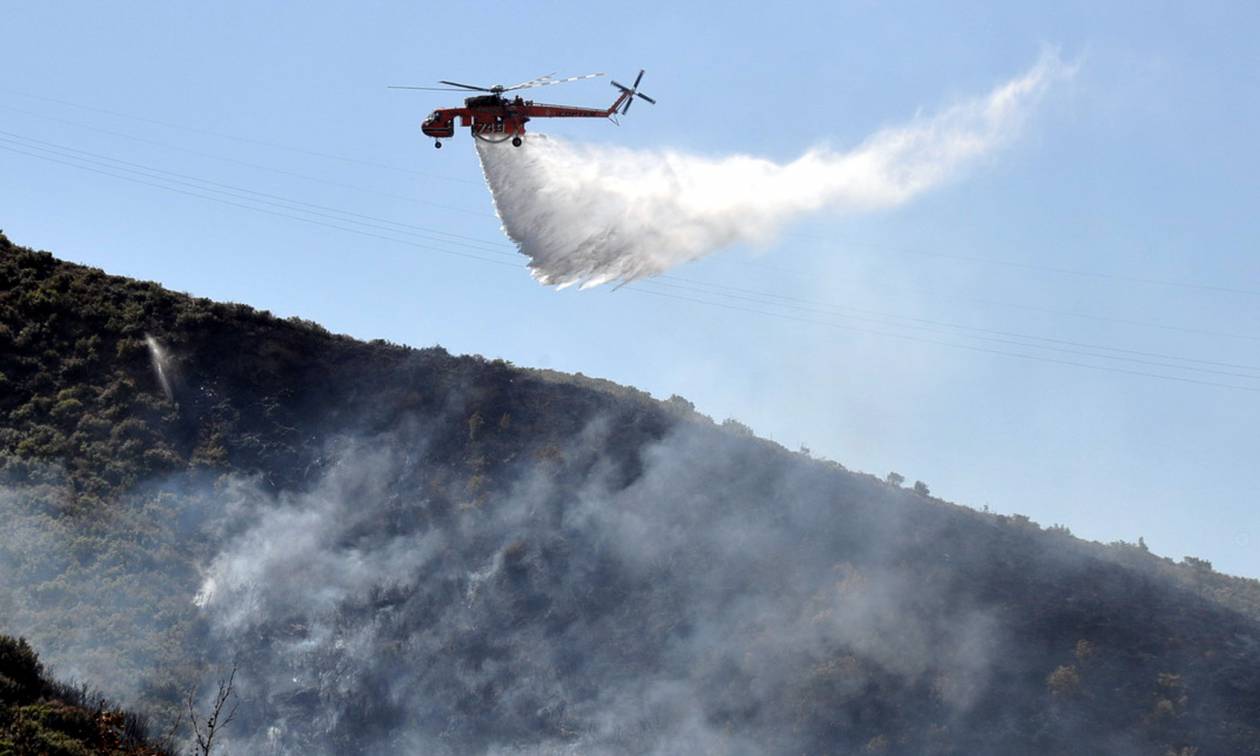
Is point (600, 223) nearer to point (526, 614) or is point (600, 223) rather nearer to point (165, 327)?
point (526, 614)

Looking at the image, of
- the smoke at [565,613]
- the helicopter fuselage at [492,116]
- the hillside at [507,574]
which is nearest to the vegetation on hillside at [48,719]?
the hillside at [507,574]

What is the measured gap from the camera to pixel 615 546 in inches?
2418

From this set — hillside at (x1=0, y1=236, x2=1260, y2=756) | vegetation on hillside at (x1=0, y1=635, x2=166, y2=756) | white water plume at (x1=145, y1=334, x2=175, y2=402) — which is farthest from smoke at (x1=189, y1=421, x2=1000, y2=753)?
vegetation on hillside at (x1=0, y1=635, x2=166, y2=756)

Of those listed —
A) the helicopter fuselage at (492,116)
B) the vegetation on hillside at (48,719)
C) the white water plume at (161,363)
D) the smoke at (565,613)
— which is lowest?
the vegetation on hillside at (48,719)

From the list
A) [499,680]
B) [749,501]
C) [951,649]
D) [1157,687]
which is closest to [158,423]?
[499,680]

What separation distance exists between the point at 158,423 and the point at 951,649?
40.5 m

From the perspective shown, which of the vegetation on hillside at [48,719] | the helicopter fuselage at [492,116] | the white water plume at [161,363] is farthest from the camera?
the white water plume at [161,363]

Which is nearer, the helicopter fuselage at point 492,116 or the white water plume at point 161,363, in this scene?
the helicopter fuselage at point 492,116

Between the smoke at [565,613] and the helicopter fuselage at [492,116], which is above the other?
the helicopter fuselage at [492,116]

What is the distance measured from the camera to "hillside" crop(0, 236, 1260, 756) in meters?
51.9

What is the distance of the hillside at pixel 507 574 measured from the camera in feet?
170

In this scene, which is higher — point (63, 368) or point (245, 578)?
point (63, 368)

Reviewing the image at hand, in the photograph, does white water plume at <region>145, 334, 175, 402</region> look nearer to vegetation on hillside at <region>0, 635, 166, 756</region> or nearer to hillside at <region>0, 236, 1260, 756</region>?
hillside at <region>0, 236, 1260, 756</region>

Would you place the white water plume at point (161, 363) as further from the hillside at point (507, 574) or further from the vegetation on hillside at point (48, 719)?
the vegetation on hillside at point (48, 719)
